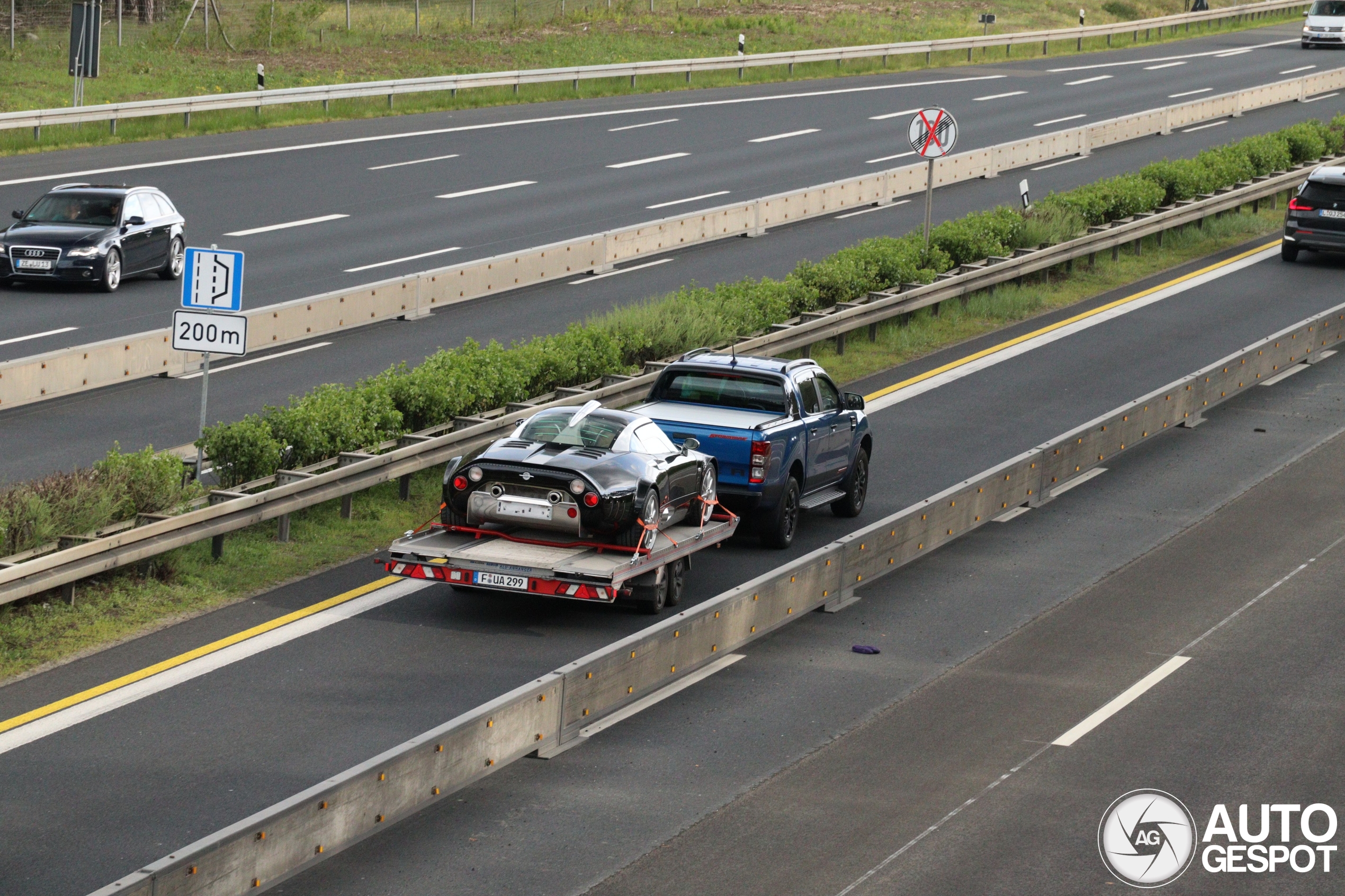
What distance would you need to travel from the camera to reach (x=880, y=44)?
59.2 metres

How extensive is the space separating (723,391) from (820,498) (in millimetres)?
1411

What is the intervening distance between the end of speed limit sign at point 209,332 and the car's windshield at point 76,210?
1219 centimetres

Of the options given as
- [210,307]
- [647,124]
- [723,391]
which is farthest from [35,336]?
[647,124]

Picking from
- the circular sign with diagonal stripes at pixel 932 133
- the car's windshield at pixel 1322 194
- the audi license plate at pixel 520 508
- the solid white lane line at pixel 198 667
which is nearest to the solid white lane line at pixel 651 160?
the circular sign with diagonal stripes at pixel 932 133

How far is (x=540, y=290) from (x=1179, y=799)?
19.1 m

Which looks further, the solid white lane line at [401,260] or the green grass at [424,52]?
the green grass at [424,52]

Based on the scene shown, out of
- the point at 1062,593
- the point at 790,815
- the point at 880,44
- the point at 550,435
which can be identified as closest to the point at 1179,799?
the point at 790,815

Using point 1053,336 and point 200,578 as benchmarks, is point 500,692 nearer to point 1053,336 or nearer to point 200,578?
point 200,578

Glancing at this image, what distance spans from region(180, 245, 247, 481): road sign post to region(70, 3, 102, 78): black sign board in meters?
24.6

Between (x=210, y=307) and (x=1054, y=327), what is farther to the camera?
(x=1054, y=327)

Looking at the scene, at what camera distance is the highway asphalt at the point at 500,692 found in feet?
31.4

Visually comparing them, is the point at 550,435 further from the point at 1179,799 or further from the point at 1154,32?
the point at 1154,32

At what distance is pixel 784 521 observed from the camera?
53.5 ft

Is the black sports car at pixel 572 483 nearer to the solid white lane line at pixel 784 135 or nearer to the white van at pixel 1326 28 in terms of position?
the solid white lane line at pixel 784 135
